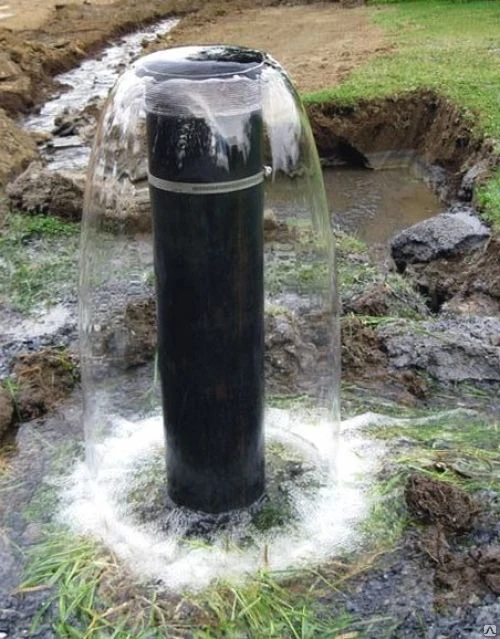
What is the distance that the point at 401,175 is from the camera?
1284 cm

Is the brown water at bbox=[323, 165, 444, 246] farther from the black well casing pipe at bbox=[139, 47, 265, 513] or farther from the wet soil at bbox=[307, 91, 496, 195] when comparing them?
the black well casing pipe at bbox=[139, 47, 265, 513]

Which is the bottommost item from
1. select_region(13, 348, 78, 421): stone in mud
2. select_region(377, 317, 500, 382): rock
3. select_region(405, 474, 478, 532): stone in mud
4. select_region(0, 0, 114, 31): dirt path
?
select_region(0, 0, 114, 31): dirt path

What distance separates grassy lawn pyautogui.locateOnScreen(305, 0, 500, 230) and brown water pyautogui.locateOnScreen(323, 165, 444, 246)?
43.9 inches

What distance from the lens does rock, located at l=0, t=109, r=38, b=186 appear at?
10850mm

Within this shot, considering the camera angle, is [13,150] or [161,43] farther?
[161,43]

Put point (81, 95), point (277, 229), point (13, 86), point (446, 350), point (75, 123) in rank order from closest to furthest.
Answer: point (277, 229) → point (446, 350) → point (75, 123) → point (13, 86) → point (81, 95)

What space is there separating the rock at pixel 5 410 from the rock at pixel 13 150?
220 inches

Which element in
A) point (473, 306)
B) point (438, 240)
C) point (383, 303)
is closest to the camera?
point (383, 303)

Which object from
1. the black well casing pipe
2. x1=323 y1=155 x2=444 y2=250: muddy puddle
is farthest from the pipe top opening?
x1=323 y1=155 x2=444 y2=250: muddy puddle

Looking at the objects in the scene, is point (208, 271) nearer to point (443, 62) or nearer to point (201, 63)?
point (201, 63)

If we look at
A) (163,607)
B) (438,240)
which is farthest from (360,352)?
(438,240)

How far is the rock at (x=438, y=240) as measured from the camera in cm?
841

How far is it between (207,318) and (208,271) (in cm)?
21

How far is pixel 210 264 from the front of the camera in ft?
11.6
